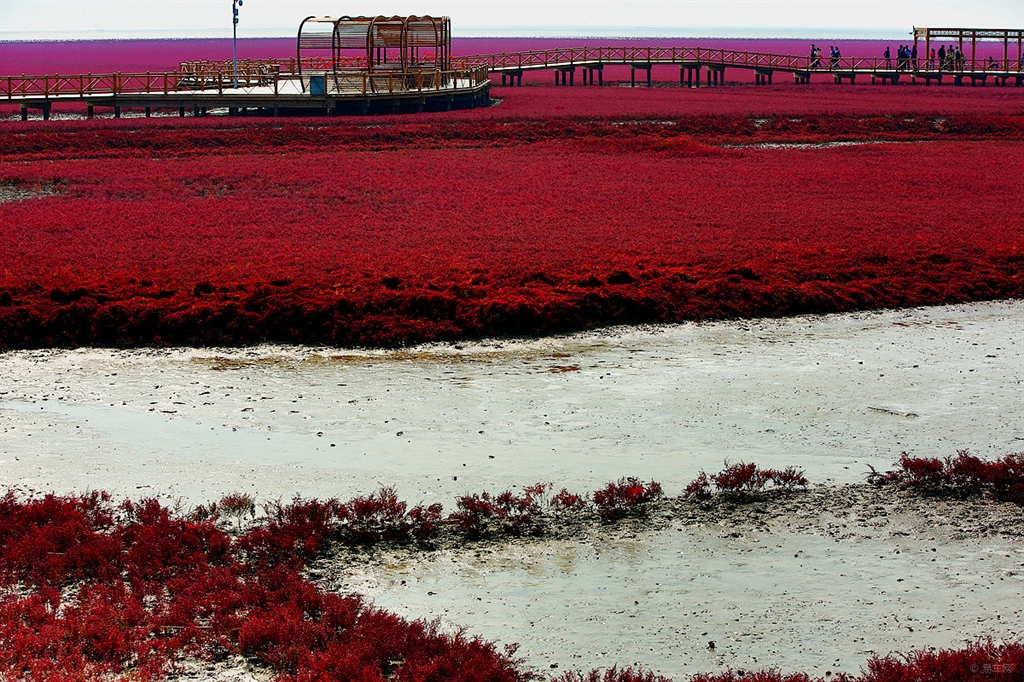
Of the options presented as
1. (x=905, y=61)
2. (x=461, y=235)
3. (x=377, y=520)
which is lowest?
(x=377, y=520)

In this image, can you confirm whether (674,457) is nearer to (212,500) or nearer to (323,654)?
(212,500)

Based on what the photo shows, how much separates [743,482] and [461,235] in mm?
10937

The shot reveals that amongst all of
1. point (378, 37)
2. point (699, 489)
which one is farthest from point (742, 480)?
point (378, 37)

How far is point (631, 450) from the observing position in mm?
10695

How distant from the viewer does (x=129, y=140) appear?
111ft

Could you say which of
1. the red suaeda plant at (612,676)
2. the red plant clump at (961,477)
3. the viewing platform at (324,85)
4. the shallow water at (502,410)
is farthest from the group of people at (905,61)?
the red suaeda plant at (612,676)

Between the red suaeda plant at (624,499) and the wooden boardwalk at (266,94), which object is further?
the wooden boardwalk at (266,94)

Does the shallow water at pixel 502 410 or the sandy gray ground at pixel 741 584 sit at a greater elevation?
the shallow water at pixel 502 410

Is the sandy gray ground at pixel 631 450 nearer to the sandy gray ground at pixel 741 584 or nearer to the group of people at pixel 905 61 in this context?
the sandy gray ground at pixel 741 584

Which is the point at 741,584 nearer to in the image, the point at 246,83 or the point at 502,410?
the point at 502,410

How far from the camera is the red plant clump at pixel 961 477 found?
9625 mm

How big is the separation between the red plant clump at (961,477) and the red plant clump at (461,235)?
5.84 metres

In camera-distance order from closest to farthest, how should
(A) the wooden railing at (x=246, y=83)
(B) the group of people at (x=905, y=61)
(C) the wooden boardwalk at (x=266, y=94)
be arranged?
(C) the wooden boardwalk at (x=266, y=94)
(A) the wooden railing at (x=246, y=83)
(B) the group of people at (x=905, y=61)

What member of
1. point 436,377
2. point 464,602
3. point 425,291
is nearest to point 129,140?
point 425,291
